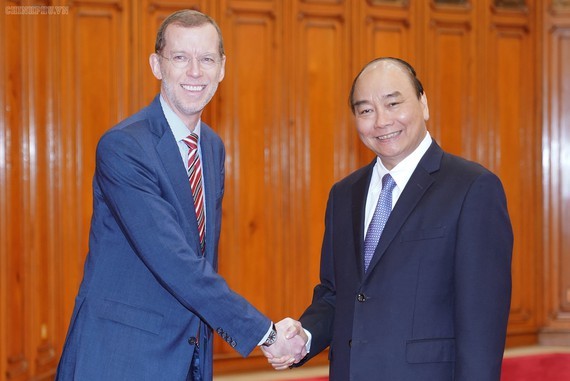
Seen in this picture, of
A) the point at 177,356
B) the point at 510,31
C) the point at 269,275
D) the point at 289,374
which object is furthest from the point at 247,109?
the point at 177,356

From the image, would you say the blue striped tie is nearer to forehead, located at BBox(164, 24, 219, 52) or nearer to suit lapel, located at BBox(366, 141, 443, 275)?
suit lapel, located at BBox(366, 141, 443, 275)

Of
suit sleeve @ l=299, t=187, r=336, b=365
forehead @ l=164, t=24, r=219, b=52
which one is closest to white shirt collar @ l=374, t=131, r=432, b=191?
suit sleeve @ l=299, t=187, r=336, b=365

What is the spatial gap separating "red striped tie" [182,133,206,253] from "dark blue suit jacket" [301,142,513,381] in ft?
1.53

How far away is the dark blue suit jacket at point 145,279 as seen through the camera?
2.16 meters

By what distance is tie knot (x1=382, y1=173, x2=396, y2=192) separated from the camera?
223 centimetres

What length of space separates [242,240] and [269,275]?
288 mm

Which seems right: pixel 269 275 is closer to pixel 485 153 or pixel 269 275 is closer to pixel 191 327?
pixel 485 153

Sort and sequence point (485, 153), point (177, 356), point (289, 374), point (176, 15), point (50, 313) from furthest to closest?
point (485, 153)
point (289, 374)
point (50, 313)
point (176, 15)
point (177, 356)

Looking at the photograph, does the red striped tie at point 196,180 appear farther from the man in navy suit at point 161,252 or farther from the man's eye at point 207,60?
the man's eye at point 207,60

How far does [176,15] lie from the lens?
236 cm

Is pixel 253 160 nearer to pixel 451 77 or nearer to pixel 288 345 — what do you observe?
pixel 451 77

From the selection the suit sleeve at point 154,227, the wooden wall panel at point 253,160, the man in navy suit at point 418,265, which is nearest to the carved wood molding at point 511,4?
the wooden wall panel at point 253,160

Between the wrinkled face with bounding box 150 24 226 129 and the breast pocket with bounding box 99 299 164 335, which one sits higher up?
the wrinkled face with bounding box 150 24 226 129

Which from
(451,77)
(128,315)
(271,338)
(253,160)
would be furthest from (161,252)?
(451,77)
